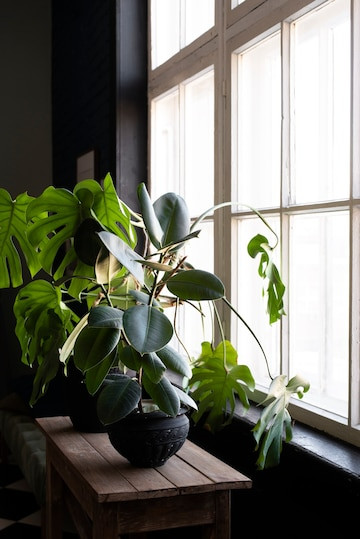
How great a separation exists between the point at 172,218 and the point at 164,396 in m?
0.49

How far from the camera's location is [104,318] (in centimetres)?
173

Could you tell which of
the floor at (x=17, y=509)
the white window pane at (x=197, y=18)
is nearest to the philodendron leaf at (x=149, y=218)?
the white window pane at (x=197, y=18)

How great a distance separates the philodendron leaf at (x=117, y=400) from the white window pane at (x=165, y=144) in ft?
5.21

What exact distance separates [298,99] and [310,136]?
0.47 ft

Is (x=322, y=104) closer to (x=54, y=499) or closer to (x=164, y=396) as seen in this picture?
(x=164, y=396)

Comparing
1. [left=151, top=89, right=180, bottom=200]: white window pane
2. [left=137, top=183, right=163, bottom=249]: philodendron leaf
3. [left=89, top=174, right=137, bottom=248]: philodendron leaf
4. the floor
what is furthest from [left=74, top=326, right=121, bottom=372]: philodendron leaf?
the floor

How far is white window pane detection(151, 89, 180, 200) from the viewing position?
11.1 feet

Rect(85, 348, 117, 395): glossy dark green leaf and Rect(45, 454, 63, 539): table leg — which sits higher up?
Rect(85, 348, 117, 395): glossy dark green leaf

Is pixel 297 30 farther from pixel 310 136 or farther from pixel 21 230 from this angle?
pixel 21 230

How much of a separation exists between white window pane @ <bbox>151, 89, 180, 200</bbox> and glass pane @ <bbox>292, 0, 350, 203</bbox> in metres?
1.06

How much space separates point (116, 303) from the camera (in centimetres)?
220

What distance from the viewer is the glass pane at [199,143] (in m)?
3.03

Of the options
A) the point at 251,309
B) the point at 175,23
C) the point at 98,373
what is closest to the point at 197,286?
the point at 98,373

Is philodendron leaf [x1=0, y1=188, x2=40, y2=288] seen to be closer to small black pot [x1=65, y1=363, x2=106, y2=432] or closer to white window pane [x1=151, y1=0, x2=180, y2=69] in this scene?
small black pot [x1=65, y1=363, x2=106, y2=432]
